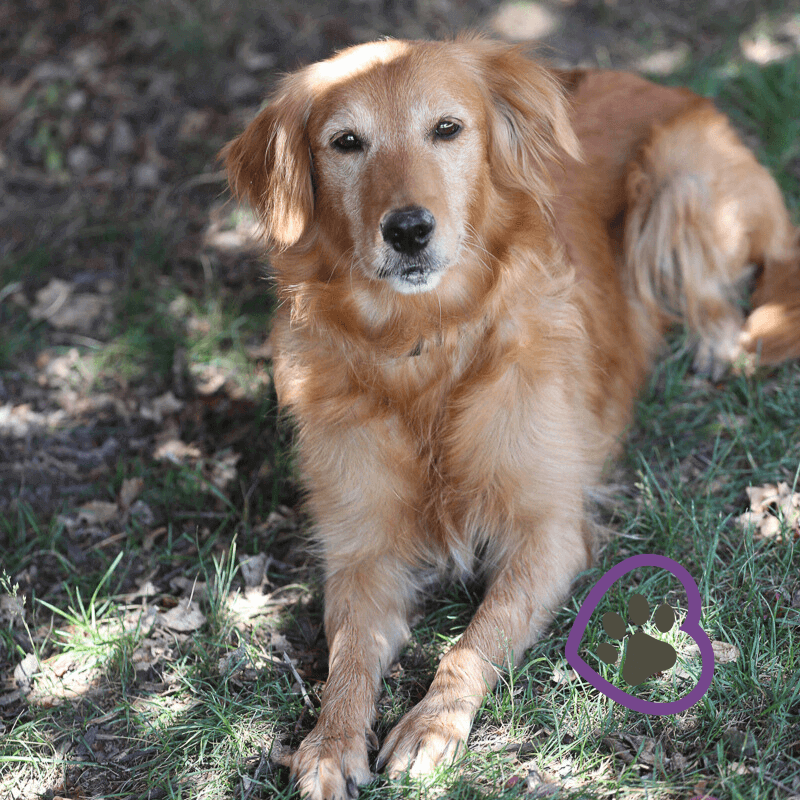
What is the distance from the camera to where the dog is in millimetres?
2592

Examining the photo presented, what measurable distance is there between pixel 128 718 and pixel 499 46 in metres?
2.56

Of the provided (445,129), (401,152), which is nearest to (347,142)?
(401,152)

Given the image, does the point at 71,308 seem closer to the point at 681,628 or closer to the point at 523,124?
the point at 523,124

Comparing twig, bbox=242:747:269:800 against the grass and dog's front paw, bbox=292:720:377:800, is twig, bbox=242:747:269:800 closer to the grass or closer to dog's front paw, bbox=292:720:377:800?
the grass

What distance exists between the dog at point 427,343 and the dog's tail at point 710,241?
0.82 m

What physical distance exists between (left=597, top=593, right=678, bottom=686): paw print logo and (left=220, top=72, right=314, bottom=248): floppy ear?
1.63 metres

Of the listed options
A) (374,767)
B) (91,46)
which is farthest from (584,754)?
(91,46)

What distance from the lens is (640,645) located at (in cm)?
259

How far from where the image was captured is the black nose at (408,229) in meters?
2.44

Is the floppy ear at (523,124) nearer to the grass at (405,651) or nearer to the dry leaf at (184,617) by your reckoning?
the grass at (405,651)

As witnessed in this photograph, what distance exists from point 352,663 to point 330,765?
1.17 ft

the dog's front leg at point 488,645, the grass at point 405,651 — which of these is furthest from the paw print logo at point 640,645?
the dog's front leg at point 488,645

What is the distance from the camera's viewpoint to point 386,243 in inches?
98.7

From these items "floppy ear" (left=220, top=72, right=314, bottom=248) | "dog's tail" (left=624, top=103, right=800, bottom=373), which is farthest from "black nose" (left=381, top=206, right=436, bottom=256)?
"dog's tail" (left=624, top=103, right=800, bottom=373)
